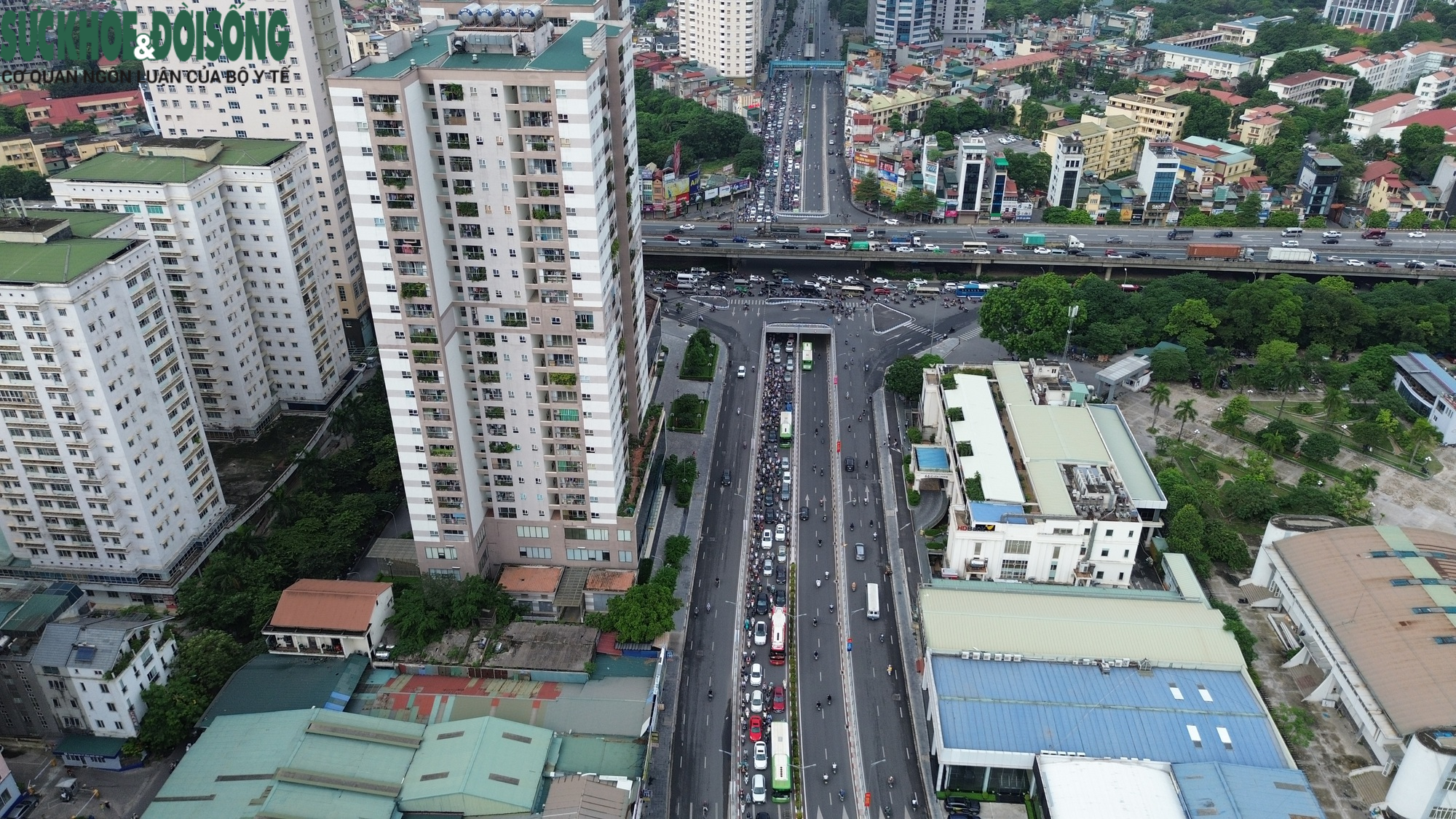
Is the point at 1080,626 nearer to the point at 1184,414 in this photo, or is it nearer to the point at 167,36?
the point at 1184,414

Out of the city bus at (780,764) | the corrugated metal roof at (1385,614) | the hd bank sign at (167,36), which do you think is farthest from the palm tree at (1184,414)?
the hd bank sign at (167,36)

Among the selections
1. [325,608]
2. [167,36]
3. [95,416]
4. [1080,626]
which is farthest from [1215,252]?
[95,416]

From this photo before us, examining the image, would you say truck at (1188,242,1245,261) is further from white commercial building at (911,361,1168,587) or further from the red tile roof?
the red tile roof

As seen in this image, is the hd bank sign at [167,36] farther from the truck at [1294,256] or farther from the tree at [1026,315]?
the truck at [1294,256]

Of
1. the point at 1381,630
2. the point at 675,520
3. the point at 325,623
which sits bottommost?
the point at 675,520

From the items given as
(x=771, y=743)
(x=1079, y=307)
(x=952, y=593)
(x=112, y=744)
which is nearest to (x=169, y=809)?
(x=112, y=744)

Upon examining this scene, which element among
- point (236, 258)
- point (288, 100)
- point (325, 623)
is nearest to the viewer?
point (325, 623)

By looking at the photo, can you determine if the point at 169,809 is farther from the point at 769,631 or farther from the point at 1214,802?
the point at 1214,802
